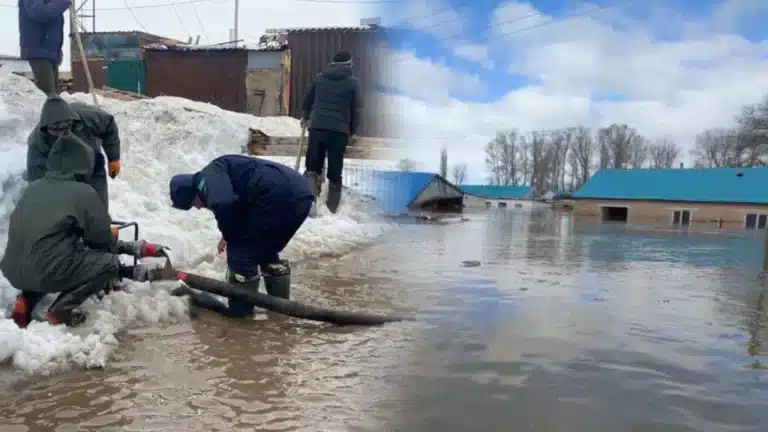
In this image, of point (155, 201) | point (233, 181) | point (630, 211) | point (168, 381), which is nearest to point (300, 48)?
point (155, 201)

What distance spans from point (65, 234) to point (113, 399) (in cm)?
128

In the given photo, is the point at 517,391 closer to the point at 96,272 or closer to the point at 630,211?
the point at 96,272

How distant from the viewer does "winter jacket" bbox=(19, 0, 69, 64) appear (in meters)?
6.43

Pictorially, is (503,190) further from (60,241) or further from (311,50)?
(60,241)

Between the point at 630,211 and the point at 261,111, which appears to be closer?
the point at 261,111

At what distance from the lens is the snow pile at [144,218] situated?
3.28 metres

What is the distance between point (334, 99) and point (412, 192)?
55.6 ft

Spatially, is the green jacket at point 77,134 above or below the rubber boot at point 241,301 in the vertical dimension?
above

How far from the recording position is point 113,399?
2809mm

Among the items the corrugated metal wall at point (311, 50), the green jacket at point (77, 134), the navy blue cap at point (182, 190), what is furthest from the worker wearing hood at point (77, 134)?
the corrugated metal wall at point (311, 50)

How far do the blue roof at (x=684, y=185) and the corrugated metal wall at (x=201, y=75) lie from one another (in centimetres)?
2723

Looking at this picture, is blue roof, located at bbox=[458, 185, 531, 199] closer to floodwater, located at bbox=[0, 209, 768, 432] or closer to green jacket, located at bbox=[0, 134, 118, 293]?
floodwater, located at bbox=[0, 209, 768, 432]

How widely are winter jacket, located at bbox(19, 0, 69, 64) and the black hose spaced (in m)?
3.94

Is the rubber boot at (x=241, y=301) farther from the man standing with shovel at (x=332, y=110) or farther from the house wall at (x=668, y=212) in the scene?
the house wall at (x=668, y=212)
